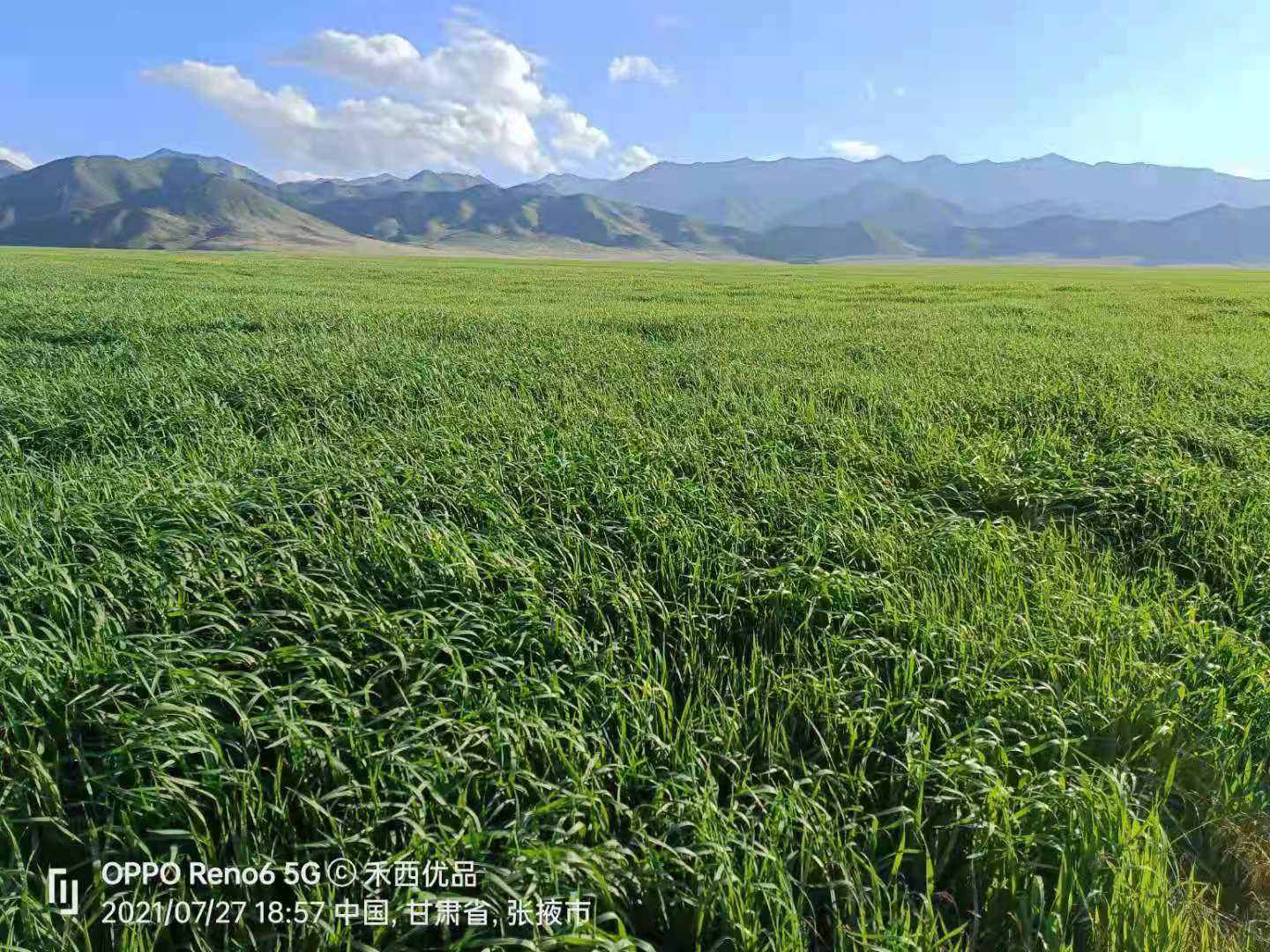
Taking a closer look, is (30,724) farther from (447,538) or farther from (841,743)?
(841,743)

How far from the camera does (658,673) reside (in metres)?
3.46

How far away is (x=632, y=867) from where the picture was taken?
2.40 metres

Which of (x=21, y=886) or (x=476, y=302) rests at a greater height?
(x=476, y=302)

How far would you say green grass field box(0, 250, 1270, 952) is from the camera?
2.36 metres

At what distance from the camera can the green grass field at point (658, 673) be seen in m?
2.36

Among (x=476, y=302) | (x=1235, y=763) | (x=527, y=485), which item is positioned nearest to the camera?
(x=1235, y=763)

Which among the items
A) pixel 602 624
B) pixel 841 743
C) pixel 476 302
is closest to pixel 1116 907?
pixel 841 743

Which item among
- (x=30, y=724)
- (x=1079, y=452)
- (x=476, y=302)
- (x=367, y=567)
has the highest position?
(x=476, y=302)

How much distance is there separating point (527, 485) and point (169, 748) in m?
3.17

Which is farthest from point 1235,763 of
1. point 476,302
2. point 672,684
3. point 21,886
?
point 476,302

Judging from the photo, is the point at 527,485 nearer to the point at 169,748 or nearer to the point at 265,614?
the point at 265,614

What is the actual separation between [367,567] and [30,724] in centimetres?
160

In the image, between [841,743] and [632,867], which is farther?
[841,743]

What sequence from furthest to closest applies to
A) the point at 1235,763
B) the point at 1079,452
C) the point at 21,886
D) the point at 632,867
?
1. the point at 1079,452
2. the point at 1235,763
3. the point at 632,867
4. the point at 21,886
